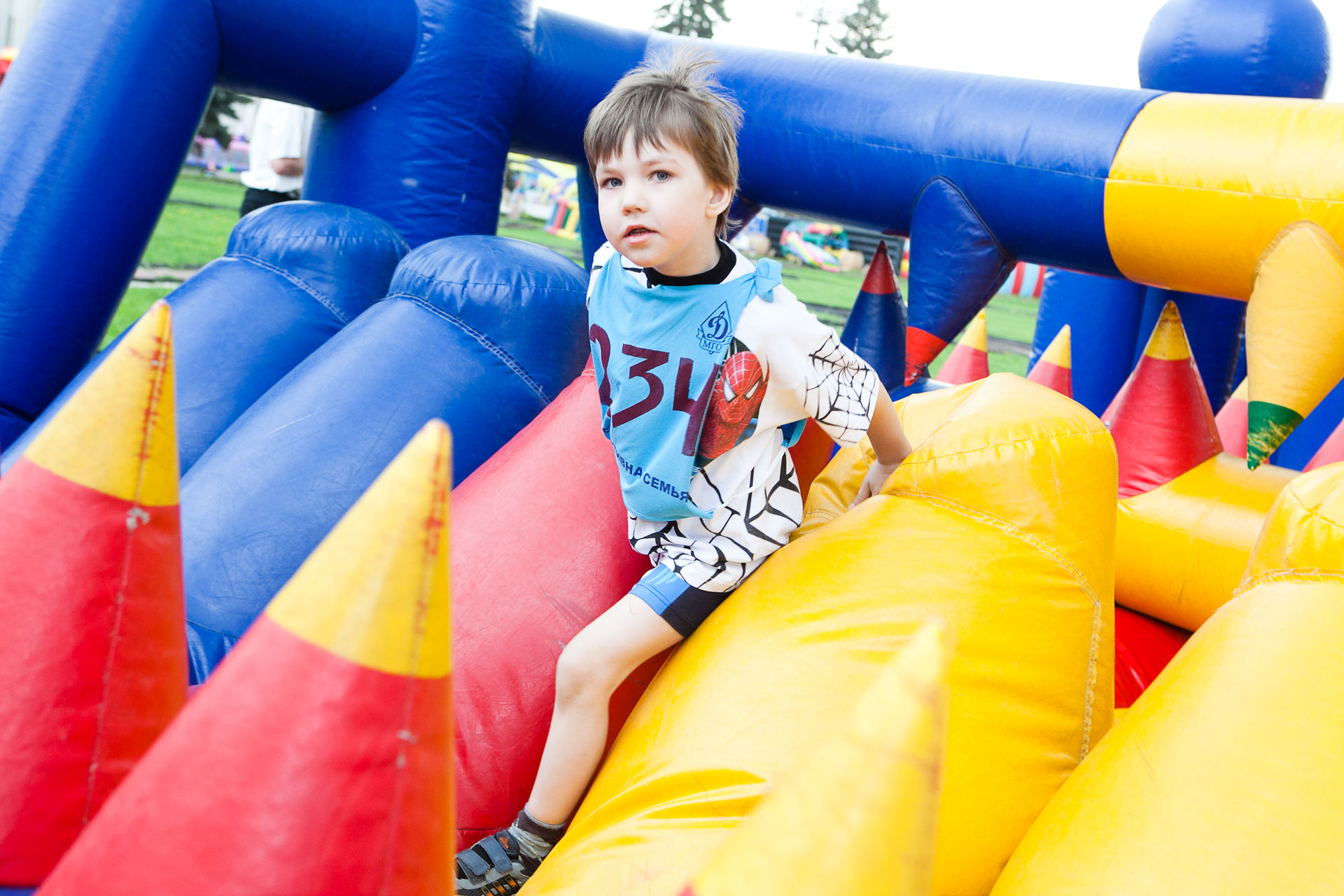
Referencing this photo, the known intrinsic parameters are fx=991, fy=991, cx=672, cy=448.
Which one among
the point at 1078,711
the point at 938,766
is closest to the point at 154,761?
the point at 938,766

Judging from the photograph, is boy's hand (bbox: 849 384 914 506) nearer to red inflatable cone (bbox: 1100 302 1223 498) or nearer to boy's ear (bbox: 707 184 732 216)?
boy's ear (bbox: 707 184 732 216)

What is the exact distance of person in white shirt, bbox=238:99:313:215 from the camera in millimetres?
3715

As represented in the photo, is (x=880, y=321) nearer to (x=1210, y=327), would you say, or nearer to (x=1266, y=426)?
(x=1210, y=327)

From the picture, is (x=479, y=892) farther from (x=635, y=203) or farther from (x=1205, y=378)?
(x=1205, y=378)

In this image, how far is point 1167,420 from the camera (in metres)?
2.26

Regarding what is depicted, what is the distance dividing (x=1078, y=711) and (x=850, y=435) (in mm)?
484

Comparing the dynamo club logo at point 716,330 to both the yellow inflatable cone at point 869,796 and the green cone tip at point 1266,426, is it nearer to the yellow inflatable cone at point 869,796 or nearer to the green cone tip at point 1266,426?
the yellow inflatable cone at point 869,796

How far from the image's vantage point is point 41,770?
78 centimetres

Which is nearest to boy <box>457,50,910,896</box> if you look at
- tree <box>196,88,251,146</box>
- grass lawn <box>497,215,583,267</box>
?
grass lawn <box>497,215,583,267</box>

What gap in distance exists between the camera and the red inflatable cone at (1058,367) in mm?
2824

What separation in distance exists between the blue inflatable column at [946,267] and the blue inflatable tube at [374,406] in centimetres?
76

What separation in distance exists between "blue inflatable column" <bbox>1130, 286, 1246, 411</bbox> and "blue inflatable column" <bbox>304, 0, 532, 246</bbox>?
78.7 inches

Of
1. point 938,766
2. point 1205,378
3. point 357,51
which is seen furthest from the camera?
point 1205,378

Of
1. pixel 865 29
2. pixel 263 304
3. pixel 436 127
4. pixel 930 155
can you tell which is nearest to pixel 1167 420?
pixel 930 155
